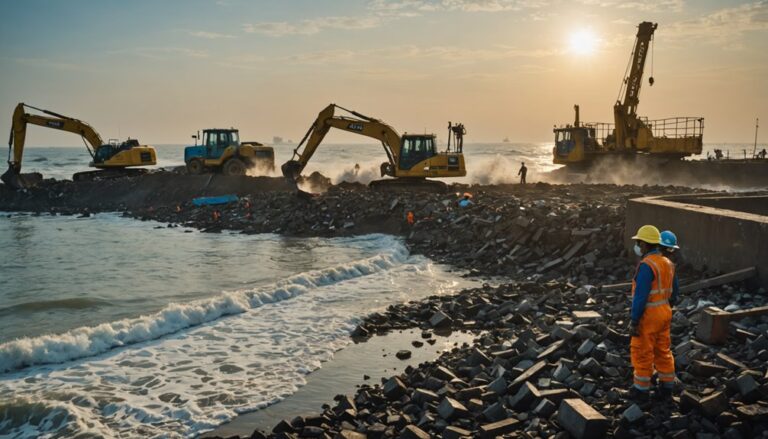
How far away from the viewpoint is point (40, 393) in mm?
6766

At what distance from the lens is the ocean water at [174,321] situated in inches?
250

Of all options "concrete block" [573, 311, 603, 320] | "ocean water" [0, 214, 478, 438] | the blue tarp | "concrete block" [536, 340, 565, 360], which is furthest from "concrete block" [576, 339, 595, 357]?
the blue tarp

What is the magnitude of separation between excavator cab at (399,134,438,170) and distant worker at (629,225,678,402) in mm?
18587

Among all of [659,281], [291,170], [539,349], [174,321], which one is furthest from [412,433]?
[291,170]

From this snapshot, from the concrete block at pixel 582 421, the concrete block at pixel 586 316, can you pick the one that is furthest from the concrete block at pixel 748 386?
the concrete block at pixel 586 316

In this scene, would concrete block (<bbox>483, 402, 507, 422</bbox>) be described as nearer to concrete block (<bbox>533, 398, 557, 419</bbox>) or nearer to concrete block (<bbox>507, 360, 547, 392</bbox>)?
concrete block (<bbox>533, 398, 557, 419</bbox>)

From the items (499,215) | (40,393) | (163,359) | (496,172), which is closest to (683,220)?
(499,215)

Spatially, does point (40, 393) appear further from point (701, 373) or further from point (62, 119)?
point (62, 119)

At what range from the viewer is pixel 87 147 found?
31.6m

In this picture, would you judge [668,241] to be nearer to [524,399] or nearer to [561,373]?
[561,373]

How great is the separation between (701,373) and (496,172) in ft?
105

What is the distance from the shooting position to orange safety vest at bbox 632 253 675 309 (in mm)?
5160

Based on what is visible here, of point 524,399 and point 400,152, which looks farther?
point 400,152

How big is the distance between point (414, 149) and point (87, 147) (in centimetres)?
1939
